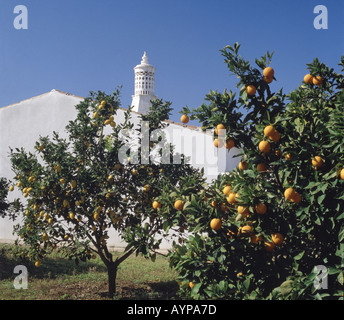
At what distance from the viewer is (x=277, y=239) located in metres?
3.48

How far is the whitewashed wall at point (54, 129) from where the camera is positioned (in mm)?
12836

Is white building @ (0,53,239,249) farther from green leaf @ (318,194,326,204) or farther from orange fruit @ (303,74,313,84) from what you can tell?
green leaf @ (318,194,326,204)

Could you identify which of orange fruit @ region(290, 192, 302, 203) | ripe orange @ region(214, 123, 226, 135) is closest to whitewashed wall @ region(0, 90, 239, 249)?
ripe orange @ region(214, 123, 226, 135)

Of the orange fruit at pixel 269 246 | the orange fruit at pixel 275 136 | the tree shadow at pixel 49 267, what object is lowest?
the tree shadow at pixel 49 267

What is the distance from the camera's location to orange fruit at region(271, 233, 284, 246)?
11.4ft

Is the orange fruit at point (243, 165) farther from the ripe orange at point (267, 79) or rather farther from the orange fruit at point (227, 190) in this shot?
the ripe orange at point (267, 79)

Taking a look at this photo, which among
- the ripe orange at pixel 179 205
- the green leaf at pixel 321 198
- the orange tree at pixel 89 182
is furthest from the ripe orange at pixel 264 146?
the orange tree at pixel 89 182

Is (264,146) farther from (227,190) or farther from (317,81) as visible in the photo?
(317,81)

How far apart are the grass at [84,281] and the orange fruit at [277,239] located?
14.8 feet

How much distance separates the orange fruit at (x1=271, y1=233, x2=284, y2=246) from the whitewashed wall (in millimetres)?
8908
